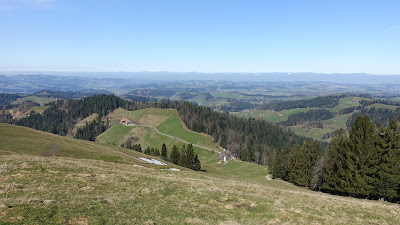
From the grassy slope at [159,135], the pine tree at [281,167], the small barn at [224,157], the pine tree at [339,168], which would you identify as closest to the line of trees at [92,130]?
the grassy slope at [159,135]

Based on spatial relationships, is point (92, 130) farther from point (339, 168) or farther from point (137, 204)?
point (137, 204)

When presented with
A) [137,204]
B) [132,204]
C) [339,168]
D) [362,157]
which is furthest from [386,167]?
[132,204]

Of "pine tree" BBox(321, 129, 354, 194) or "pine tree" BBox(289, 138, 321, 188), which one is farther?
"pine tree" BBox(289, 138, 321, 188)

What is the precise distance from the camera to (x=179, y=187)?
91.1 feet

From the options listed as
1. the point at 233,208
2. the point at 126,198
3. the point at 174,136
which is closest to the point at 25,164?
the point at 126,198

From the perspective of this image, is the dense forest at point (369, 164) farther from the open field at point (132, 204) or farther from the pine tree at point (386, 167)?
the open field at point (132, 204)

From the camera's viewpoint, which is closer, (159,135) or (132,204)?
(132,204)

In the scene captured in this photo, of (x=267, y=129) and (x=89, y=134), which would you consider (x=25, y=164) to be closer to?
(x=89, y=134)

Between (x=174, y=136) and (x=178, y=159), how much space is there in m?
61.1

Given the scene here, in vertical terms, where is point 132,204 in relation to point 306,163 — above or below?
above

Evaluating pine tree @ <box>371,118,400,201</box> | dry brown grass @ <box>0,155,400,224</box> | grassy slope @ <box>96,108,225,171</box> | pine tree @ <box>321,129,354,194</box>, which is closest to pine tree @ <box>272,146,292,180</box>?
pine tree @ <box>321,129,354,194</box>

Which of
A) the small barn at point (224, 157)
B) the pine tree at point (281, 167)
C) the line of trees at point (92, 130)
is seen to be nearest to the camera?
the pine tree at point (281, 167)

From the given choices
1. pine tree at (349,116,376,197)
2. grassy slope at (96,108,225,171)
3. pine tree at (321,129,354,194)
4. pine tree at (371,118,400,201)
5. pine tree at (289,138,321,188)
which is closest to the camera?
pine tree at (371,118,400,201)

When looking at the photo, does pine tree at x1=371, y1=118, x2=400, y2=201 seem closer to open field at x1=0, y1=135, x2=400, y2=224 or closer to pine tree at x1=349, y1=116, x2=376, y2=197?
pine tree at x1=349, y1=116, x2=376, y2=197
